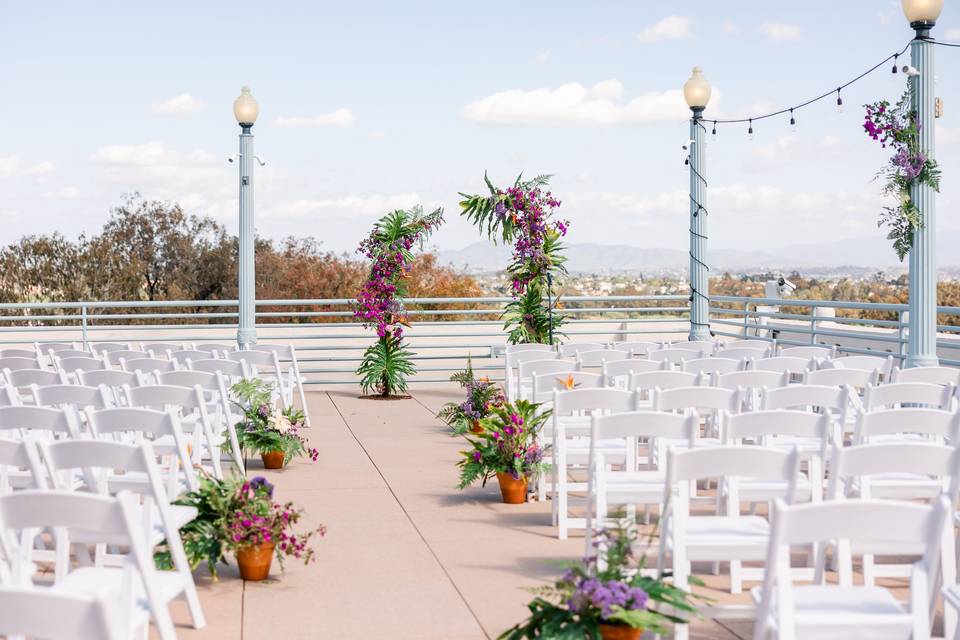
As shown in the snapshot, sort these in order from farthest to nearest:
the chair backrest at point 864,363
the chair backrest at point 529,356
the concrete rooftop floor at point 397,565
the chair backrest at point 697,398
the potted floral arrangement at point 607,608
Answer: the chair backrest at point 529,356 → the chair backrest at point 864,363 → the chair backrest at point 697,398 → the concrete rooftop floor at point 397,565 → the potted floral arrangement at point 607,608

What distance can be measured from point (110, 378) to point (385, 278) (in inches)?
268

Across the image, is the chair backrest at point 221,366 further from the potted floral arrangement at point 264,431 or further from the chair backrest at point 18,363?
the chair backrest at point 18,363

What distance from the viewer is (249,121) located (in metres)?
15.2

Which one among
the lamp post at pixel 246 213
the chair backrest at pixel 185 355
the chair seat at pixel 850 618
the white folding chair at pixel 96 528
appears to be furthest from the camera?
the lamp post at pixel 246 213

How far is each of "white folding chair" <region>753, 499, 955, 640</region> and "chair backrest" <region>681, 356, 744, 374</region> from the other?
5105 mm

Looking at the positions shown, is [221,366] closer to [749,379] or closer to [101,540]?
[749,379]

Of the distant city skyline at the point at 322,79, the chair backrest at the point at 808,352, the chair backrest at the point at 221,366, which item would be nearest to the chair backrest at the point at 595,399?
the chair backrest at the point at 221,366

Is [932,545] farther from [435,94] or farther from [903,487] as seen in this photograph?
[435,94]

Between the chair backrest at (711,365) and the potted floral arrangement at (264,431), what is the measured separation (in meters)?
3.04

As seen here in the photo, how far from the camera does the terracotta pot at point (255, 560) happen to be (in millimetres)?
5684

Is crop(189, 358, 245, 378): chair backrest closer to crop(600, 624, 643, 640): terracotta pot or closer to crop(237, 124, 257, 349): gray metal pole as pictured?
crop(237, 124, 257, 349): gray metal pole

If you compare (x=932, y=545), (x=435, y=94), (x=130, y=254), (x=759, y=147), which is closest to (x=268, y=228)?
(x=130, y=254)

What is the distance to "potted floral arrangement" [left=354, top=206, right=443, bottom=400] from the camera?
14.8 m

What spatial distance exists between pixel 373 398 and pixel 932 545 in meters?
11.8
